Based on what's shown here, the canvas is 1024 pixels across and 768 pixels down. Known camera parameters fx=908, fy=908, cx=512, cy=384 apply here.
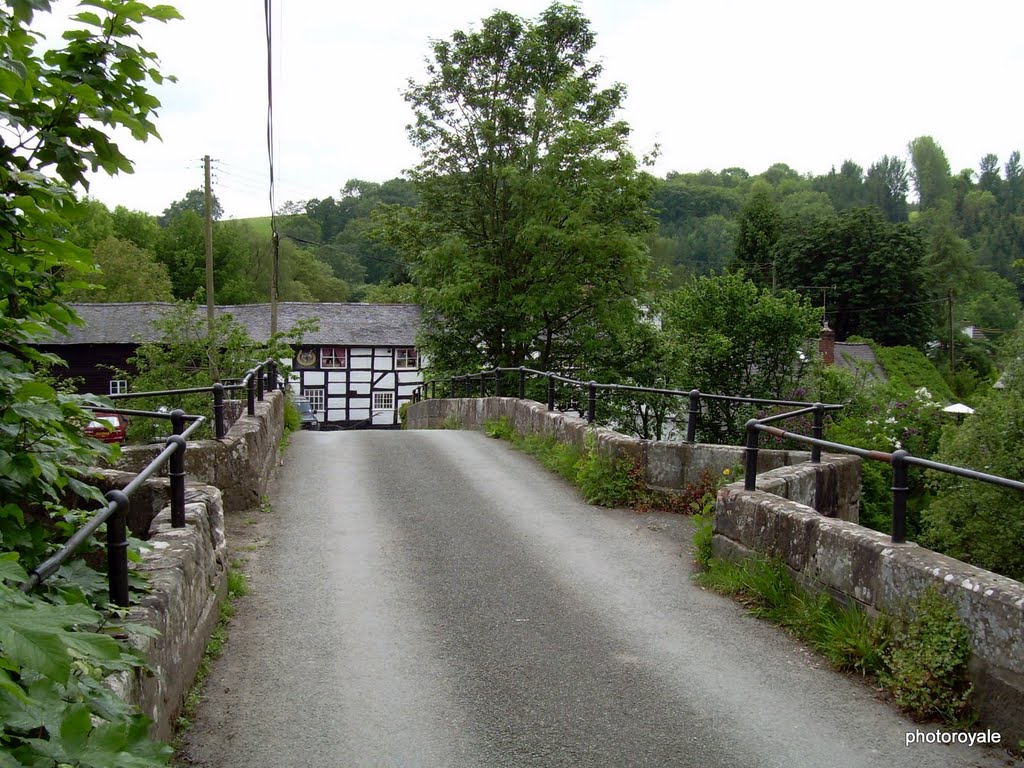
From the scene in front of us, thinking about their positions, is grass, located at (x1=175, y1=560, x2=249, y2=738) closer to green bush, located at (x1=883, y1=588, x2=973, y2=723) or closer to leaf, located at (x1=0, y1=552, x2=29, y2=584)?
leaf, located at (x1=0, y1=552, x2=29, y2=584)

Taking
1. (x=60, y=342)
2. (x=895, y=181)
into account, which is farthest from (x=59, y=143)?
(x=895, y=181)

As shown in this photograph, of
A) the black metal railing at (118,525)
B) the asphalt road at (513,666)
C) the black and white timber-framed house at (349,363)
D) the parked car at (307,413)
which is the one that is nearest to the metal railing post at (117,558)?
the black metal railing at (118,525)

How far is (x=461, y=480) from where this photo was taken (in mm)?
10617

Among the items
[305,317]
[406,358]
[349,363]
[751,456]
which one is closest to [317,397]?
[349,363]

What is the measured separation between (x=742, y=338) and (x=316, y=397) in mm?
28628

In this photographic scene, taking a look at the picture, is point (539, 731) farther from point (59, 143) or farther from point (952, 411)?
point (952, 411)

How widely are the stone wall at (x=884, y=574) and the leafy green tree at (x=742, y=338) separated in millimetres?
12064

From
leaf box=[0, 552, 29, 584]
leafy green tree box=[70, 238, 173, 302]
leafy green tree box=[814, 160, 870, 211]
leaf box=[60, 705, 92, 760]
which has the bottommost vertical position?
leaf box=[60, 705, 92, 760]

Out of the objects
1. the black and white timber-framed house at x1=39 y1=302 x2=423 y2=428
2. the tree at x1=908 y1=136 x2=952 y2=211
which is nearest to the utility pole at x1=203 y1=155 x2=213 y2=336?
the black and white timber-framed house at x1=39 y1=302 x2=423 y2=428

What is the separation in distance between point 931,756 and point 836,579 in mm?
1500

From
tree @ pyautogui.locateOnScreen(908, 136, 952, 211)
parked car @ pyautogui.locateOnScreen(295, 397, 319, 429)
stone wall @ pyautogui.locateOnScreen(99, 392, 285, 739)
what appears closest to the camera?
stone wall @ pyautogui.locateOnScreen(99, 392, 285, 739)

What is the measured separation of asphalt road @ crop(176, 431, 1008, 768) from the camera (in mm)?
4156

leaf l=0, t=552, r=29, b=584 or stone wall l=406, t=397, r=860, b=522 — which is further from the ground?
leaf l=0, t=552, r=29, b=584

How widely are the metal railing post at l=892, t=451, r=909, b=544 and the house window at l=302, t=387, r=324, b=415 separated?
133 ft
